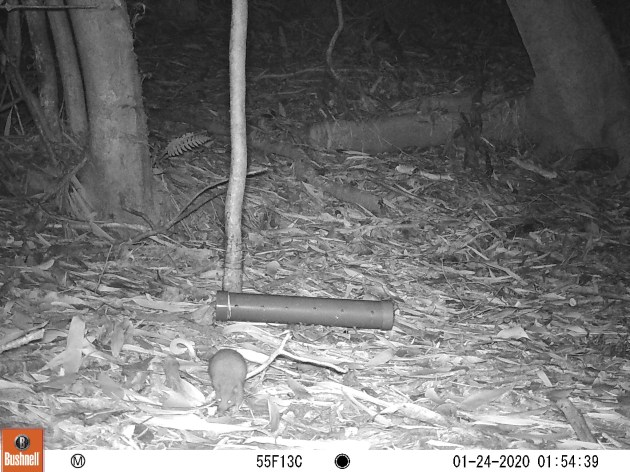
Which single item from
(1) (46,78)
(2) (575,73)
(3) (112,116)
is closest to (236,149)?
(3) (112,116)

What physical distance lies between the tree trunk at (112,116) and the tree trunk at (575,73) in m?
3.05

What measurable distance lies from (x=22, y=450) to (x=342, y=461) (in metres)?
0.88

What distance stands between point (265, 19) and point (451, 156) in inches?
118

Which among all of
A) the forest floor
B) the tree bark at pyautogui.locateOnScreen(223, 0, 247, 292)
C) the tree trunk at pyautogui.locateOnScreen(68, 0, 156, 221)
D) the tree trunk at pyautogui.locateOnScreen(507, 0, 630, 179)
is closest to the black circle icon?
the forest floor

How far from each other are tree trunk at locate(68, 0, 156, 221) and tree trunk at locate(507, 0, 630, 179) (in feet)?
9.99

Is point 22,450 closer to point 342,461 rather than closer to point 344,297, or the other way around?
point 342,461

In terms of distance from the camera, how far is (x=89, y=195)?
3.67 meters

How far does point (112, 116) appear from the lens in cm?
353

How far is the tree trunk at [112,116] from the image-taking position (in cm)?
342

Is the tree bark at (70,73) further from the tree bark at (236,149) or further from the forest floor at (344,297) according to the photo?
the tree bark at (236,149)

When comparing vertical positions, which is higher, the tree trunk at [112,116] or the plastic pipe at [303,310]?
the tree trunk at [112,116]

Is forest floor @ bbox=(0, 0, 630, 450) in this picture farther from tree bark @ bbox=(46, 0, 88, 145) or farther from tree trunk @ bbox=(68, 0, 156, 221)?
tree bark @ bbox=(46, 0, 88, 145)

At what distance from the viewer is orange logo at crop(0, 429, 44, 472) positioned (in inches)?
80.0

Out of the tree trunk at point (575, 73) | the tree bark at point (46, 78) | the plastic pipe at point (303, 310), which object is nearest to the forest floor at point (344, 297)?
the plastic pipe at point (303, 310)
